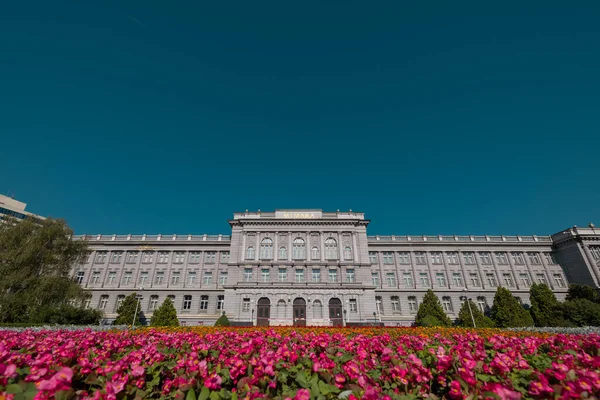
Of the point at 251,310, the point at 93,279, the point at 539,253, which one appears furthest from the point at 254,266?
the point at 539,253

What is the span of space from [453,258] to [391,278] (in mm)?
11853

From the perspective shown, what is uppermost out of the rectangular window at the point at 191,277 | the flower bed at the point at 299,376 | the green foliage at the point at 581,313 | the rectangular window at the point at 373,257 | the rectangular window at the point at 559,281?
the rectangular window at the point at 373,257

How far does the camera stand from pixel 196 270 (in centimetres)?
4869

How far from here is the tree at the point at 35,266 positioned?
80.8ft

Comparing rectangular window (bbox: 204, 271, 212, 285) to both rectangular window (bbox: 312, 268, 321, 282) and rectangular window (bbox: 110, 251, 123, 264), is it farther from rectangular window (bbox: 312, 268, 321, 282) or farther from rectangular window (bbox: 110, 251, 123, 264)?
rectangular window (bbox: 312, 268, 321, 282)

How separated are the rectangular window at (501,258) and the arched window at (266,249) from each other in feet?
132

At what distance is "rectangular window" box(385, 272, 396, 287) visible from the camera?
47812 mm

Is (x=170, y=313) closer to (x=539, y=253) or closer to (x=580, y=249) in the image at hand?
(x=539, y=253)

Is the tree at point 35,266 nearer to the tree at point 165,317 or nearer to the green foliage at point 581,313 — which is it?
the tree at point 165,317

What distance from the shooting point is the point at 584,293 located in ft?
119

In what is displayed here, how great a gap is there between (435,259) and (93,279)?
2379 inches

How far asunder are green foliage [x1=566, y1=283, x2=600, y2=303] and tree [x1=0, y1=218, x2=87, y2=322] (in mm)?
60489

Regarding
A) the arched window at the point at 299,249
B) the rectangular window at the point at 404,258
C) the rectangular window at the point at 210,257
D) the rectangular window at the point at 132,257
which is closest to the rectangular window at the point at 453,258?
the rectangular window at the point at 404,258

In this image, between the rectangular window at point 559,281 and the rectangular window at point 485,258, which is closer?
the rectangular window at point 559,281
